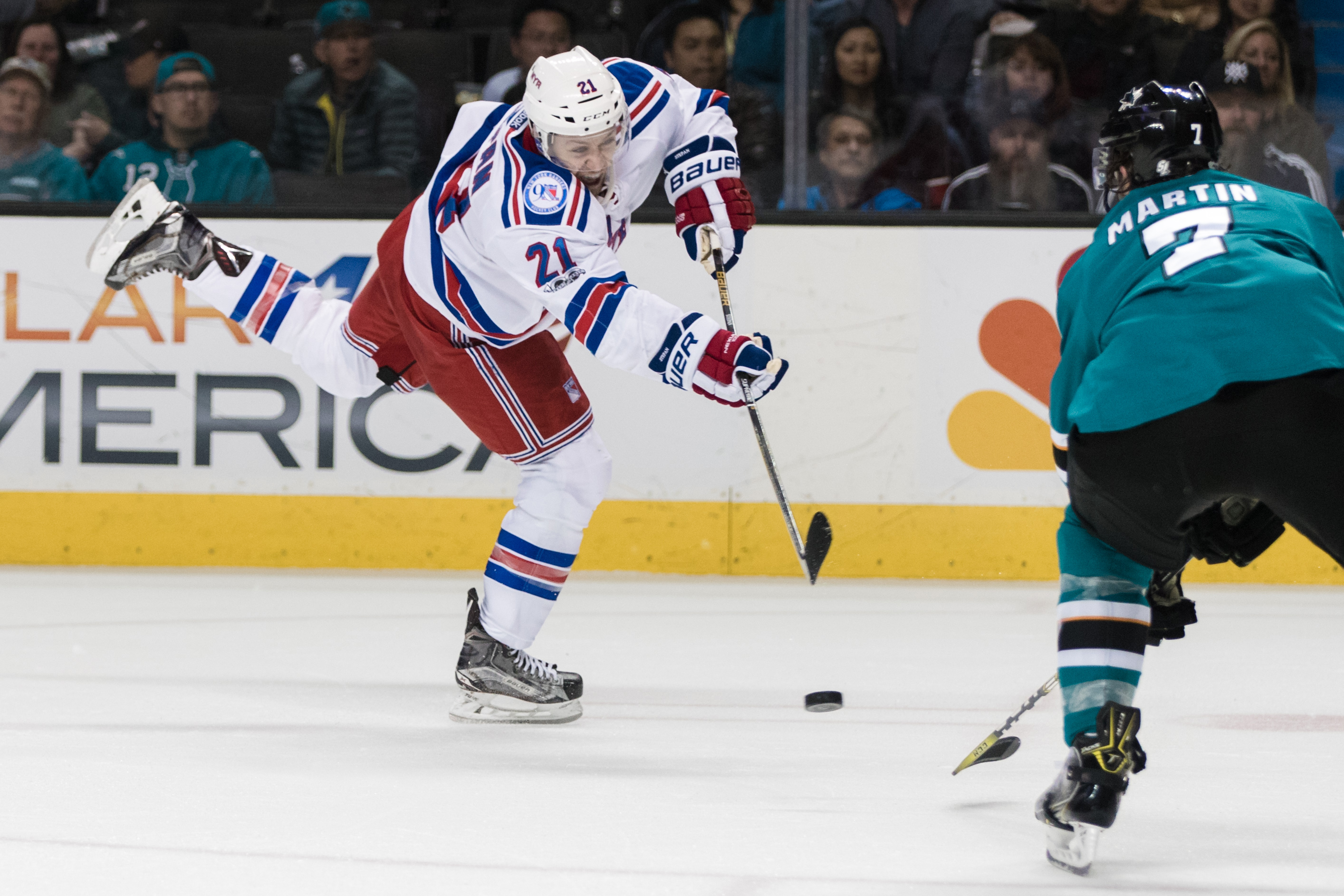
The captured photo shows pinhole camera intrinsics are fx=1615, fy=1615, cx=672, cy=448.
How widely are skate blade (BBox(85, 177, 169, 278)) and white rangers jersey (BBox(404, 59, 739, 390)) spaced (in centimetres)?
87

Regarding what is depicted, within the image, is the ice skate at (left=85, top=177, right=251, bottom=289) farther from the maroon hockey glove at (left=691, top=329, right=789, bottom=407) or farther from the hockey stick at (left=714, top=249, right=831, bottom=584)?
the maroon hockey glove at (left=691, top=329, right=789, bottom=407)

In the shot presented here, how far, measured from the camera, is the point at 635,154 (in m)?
3.06

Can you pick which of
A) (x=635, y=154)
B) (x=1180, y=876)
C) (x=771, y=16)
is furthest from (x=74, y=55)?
(x=1180, y=876)

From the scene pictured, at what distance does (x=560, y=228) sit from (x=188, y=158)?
102 inches

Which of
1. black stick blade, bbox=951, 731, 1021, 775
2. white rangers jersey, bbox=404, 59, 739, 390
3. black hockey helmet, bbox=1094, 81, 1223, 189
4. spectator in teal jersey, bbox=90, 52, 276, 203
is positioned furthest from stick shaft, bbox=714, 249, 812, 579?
spectator in teal jersey, bbox=90, 52, 276, 203

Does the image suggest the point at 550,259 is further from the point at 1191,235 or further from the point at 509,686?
the point at 1191,235

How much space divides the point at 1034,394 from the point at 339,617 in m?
1.98

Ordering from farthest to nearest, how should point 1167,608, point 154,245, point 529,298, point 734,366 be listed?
1. point 154,245
2. point 529,298
3. point 734,366
4. point 1167,608

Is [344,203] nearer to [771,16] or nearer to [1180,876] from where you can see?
[771,16]

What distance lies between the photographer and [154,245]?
3.51 m

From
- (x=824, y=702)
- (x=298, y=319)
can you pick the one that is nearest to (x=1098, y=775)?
(x=824, y=702)

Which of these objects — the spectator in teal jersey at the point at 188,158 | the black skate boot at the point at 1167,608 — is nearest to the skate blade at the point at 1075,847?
the black skate boot at the point at 1167,608

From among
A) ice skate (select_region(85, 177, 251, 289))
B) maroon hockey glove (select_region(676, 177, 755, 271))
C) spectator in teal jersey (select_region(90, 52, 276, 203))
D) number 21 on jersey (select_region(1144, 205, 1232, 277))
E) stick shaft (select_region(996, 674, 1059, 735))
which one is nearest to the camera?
number 21 on jersey (select_region(1144, 205, 1232, 277))

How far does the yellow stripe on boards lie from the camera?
4516 millimetres
